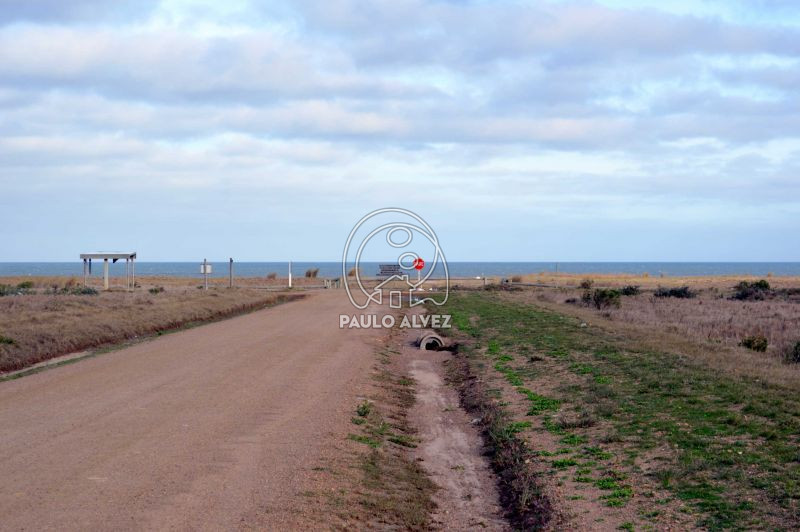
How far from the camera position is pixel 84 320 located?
23375 millimetres

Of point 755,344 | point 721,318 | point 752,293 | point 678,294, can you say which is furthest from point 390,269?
point 755,344

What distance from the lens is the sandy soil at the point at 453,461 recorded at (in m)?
8.20

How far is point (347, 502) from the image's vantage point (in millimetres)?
7773

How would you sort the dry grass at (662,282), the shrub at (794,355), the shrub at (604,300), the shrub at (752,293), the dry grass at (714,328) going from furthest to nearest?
Result: the dry grass at (662,282)
the shrub at (752,293)
the shrub at (604,300)
the shrub at (794,355)
the dry grass at (714,328)

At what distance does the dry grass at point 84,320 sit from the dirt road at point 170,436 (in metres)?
1.89

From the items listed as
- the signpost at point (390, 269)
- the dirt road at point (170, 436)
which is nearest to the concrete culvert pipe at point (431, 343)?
the dirt road at point (170, 436)

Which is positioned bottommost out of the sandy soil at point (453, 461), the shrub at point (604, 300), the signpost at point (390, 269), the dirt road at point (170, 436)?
the sandy soil at point (453, 461)

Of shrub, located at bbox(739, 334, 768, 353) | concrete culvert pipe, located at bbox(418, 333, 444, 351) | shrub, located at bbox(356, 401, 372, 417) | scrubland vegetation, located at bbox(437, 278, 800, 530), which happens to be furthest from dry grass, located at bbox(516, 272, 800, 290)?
shrub, located at bbox(356, 401, 372, 417)

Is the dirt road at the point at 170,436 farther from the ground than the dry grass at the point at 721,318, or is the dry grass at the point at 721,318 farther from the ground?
the dry grass at the point at 721,318

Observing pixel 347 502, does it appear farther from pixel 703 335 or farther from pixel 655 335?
pixel 703 335

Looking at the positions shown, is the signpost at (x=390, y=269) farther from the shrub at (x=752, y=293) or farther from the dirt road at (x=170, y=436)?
the dirt road at (x=170, y=436)

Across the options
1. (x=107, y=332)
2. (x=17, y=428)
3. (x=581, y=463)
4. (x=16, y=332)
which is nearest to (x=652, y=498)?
(x=581, y=463)

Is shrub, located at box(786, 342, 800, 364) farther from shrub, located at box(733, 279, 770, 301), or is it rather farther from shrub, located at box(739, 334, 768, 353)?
shrub, located at box(733, 279, 770, 301)

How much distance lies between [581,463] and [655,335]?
448 inches
